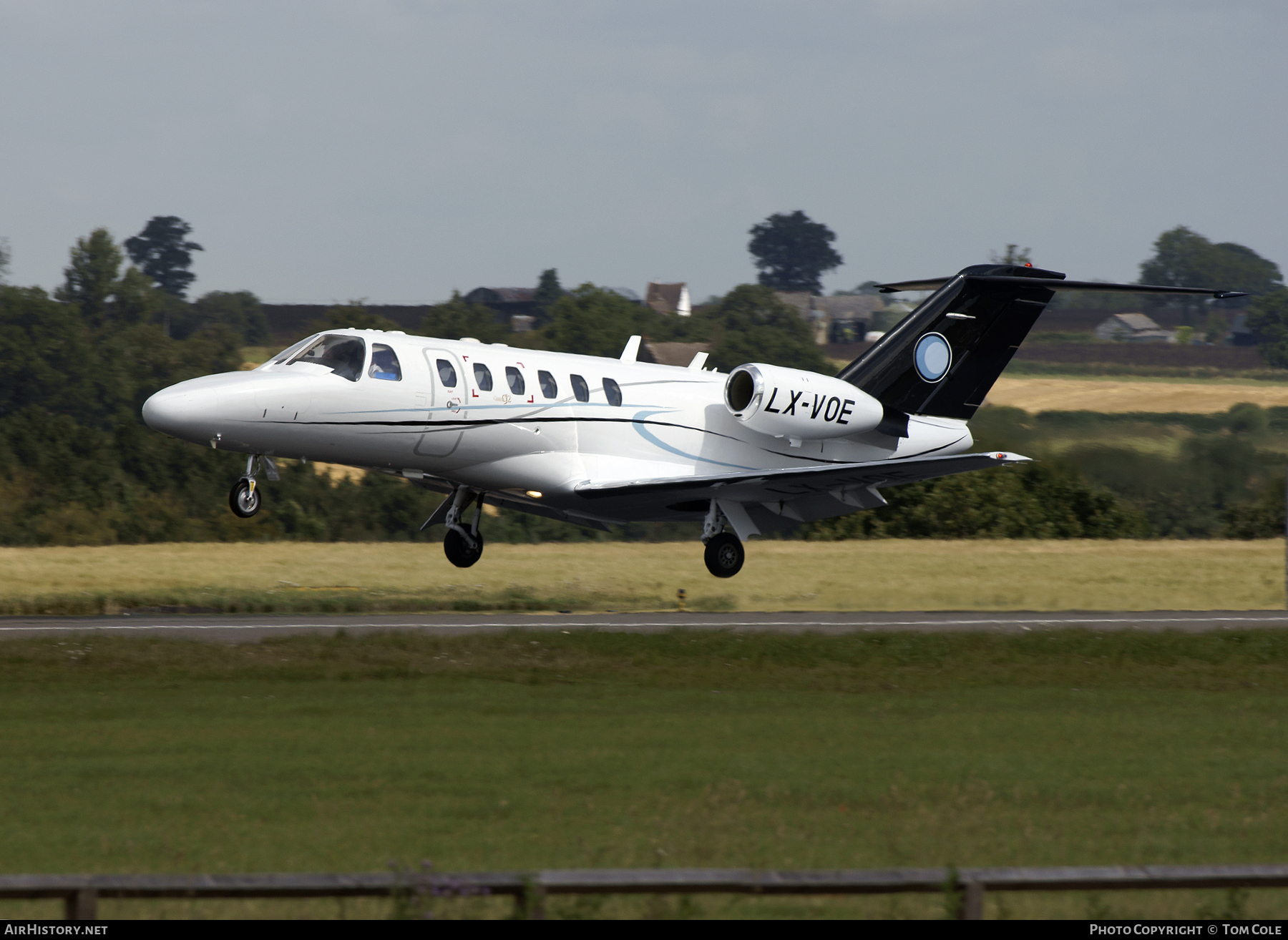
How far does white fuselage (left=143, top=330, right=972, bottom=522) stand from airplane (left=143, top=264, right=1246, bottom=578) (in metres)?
0.03

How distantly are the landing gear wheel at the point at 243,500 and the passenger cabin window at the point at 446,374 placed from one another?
130 inches

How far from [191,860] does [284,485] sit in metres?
37.7

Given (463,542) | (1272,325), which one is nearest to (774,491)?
(463,542)

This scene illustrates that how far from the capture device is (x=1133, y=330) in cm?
9175

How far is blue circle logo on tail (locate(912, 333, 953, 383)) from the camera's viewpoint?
1036 inches

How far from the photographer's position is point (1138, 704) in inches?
631

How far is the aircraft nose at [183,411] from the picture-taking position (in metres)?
20.1

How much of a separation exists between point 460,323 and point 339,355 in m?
54.3

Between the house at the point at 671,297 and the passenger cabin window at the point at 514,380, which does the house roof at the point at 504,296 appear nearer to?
the house at the point at 671,297

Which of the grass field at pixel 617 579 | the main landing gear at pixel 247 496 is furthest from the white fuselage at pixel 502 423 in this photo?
the grass field at pixel 617 579

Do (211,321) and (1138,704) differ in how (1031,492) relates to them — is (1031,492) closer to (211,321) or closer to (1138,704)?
(1138,704)

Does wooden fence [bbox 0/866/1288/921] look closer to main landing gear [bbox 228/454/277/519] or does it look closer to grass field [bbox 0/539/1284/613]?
main landing gear [bbox 228/454/277/519]

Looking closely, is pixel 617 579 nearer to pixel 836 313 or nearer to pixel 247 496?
pixel 247 496

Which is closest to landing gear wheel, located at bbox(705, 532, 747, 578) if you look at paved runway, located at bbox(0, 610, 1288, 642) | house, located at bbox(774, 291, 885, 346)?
paved runway, located at bbox(0, 610, 1288, 642)
